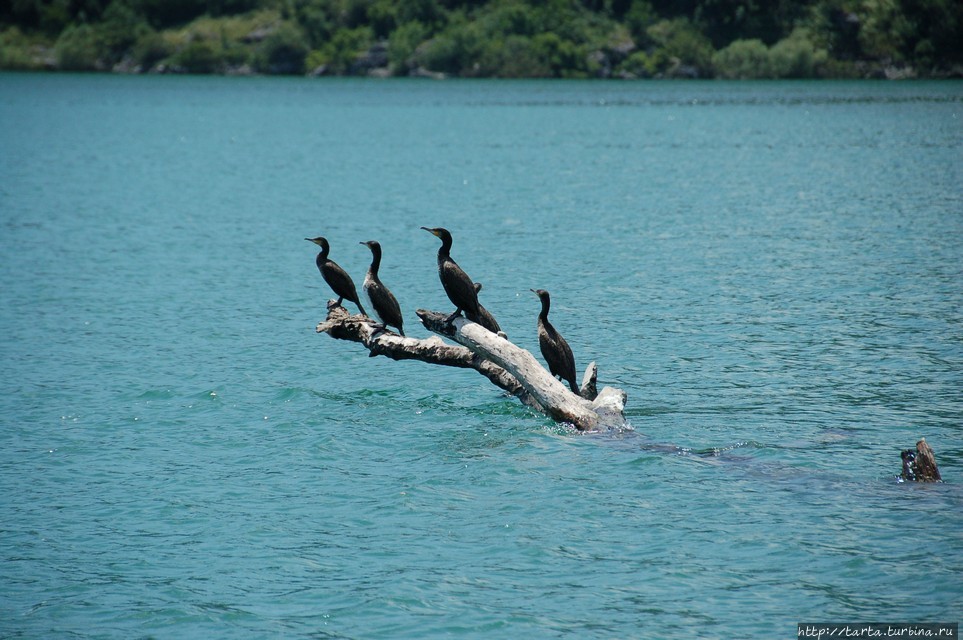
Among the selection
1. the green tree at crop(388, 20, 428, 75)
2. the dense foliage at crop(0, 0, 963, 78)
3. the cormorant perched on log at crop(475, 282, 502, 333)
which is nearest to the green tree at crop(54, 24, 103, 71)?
the dense foliage at crop(0, 0, 963, 78)

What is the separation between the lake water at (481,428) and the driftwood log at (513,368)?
375 mm

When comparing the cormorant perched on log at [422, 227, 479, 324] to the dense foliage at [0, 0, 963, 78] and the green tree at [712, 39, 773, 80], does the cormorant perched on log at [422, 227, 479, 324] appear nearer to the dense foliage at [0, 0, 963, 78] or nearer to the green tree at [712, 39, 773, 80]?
the dense foliage at [0, 0, 963, 78]

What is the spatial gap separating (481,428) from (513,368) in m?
1.55

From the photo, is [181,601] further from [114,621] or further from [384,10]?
[384,10]

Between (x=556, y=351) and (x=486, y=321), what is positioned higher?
(x=486, y=321)

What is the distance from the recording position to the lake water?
935cm

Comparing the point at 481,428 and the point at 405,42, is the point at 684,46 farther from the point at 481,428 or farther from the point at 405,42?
the point at 481,428

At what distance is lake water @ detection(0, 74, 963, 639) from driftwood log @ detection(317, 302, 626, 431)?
1.23 ft

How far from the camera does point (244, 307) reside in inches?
832

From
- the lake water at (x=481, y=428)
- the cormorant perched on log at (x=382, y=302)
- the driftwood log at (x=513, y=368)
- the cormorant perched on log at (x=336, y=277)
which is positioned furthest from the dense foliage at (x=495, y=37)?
the driftwood log at (x=513, y=368)

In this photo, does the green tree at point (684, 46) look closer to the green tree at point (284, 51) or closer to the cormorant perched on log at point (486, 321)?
the green tree at point (284, 51)

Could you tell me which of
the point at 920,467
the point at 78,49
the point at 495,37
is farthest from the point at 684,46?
the point at 920,467

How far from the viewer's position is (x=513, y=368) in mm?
12398

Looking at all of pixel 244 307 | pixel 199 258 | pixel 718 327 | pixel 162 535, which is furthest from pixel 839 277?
pixel 162 535
